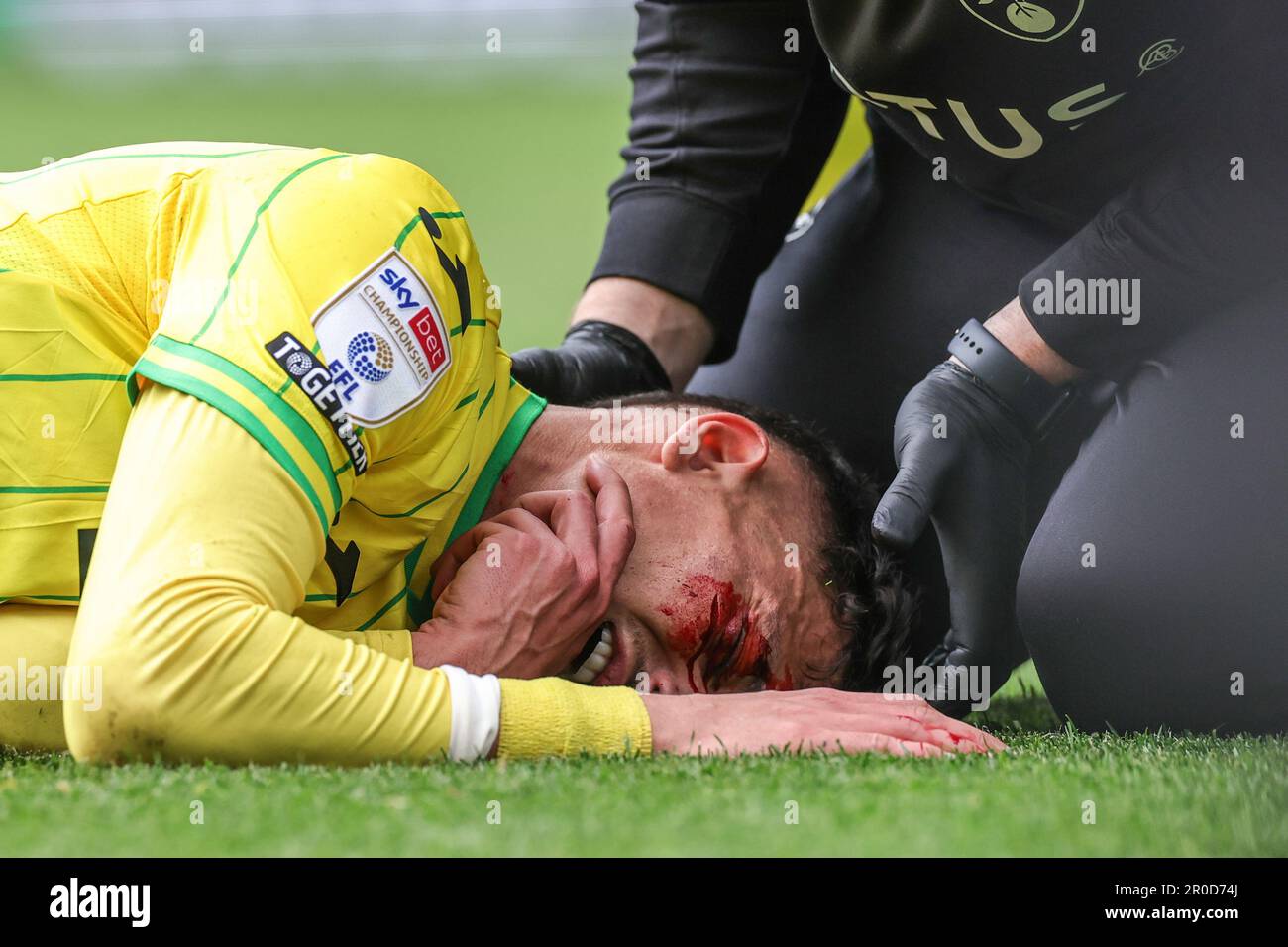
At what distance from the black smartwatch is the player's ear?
0.31 meters

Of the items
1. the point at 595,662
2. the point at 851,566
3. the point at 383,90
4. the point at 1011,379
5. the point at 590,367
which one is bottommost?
the point at 595,662

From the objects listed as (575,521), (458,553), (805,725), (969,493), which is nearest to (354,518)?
(458,553)

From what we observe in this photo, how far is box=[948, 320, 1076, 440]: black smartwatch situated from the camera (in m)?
1.91

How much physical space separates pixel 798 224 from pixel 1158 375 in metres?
0.92

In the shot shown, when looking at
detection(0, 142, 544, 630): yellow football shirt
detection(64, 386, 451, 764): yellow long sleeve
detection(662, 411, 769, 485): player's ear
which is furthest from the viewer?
detection(662, 411, 769, 485): player's ear

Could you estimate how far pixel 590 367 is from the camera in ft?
7.33

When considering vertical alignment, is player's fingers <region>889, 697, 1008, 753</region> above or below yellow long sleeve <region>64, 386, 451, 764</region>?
below

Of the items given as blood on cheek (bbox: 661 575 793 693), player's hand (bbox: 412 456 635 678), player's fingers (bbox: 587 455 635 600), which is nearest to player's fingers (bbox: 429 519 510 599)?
player's hand (bbox: 412 456 635 678)

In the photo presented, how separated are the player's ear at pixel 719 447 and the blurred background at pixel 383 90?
442 centimetres

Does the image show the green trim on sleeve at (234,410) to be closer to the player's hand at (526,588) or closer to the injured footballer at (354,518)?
the injured footballer at (354,518)

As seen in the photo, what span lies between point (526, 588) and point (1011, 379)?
73cm

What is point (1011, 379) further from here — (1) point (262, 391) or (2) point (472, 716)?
(1) point (262, 391)

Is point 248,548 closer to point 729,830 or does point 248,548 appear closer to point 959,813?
point 729,830

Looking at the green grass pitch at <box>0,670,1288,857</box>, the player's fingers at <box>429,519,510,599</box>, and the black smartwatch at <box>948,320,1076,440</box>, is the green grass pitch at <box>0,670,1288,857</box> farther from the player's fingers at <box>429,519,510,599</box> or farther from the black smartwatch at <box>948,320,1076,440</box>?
the black smartwatch at <box>948,320,1076,440</box>
